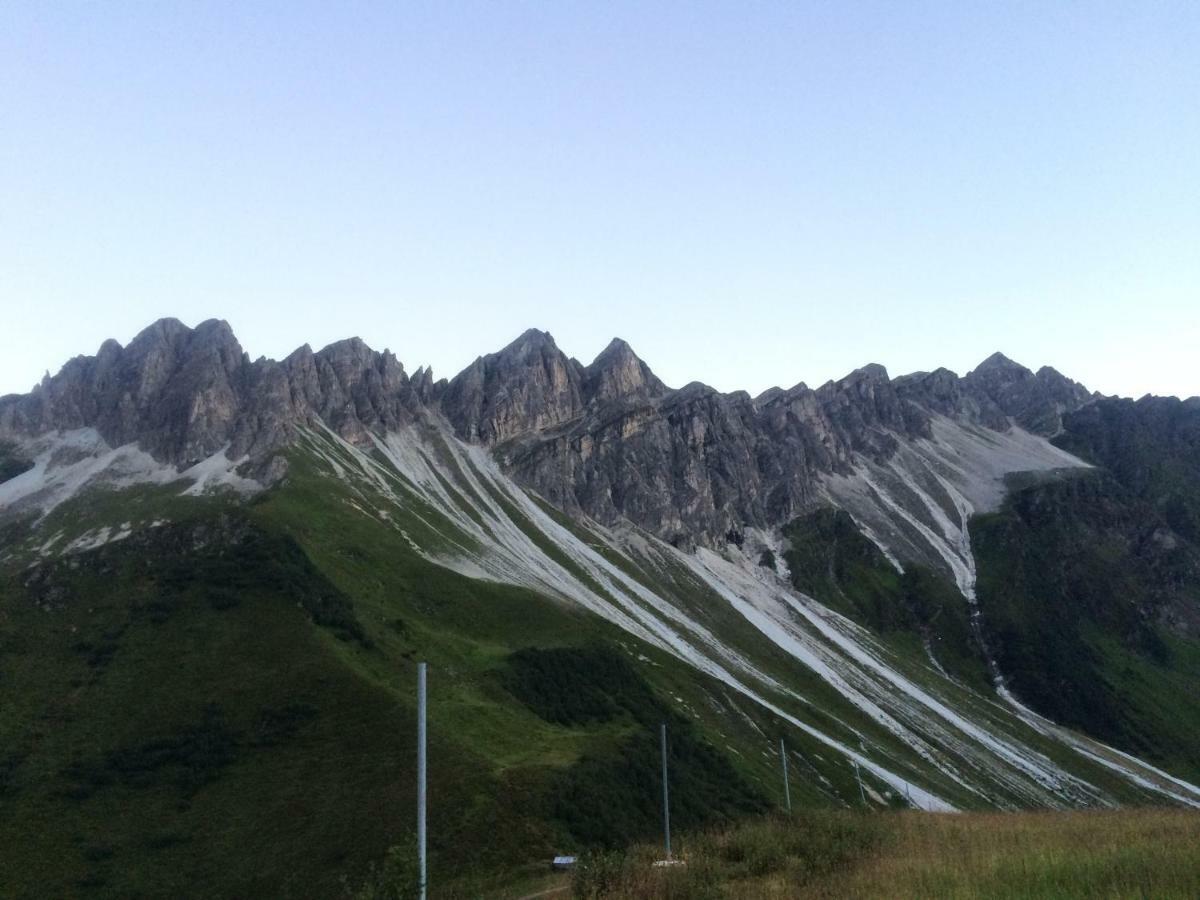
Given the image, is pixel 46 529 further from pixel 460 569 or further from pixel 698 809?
pixel 698 809

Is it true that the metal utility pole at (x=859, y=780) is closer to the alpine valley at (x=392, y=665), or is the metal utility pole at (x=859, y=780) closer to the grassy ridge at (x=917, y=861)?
the alpine valley at (x=392, y=665)

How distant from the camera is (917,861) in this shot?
59.7 ft

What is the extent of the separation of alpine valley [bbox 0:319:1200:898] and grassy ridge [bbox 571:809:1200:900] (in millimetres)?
24366

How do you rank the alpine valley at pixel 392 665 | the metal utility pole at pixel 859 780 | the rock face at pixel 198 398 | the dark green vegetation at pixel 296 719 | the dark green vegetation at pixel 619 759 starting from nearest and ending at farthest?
the dark green vegetation at pixel 296 719 < the dark green vegetation at pixel 619 759 < the alpine valley at pixel 392 665 < the metal utility pole at pixel 859 780 < the rock face at pixel 198 398

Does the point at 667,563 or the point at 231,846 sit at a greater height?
the point at 667,563

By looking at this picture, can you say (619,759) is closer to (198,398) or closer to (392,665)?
(392,665)

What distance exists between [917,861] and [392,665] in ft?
224

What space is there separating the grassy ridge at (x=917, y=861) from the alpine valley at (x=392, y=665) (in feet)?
79.9

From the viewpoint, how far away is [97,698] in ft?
263

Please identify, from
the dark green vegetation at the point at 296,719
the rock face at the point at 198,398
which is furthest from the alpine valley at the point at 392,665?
the rock face at the point at 198,398

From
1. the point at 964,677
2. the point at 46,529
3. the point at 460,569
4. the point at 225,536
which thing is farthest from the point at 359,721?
the point at 964,677

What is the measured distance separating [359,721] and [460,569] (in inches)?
2335

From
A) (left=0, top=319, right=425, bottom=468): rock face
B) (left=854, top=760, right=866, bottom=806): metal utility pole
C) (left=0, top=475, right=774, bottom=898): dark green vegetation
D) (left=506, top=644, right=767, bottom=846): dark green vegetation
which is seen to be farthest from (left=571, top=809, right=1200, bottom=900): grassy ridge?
(left=0, top=319, right=425, bottom=468): rock face

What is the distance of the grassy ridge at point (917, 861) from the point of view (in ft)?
49.9
